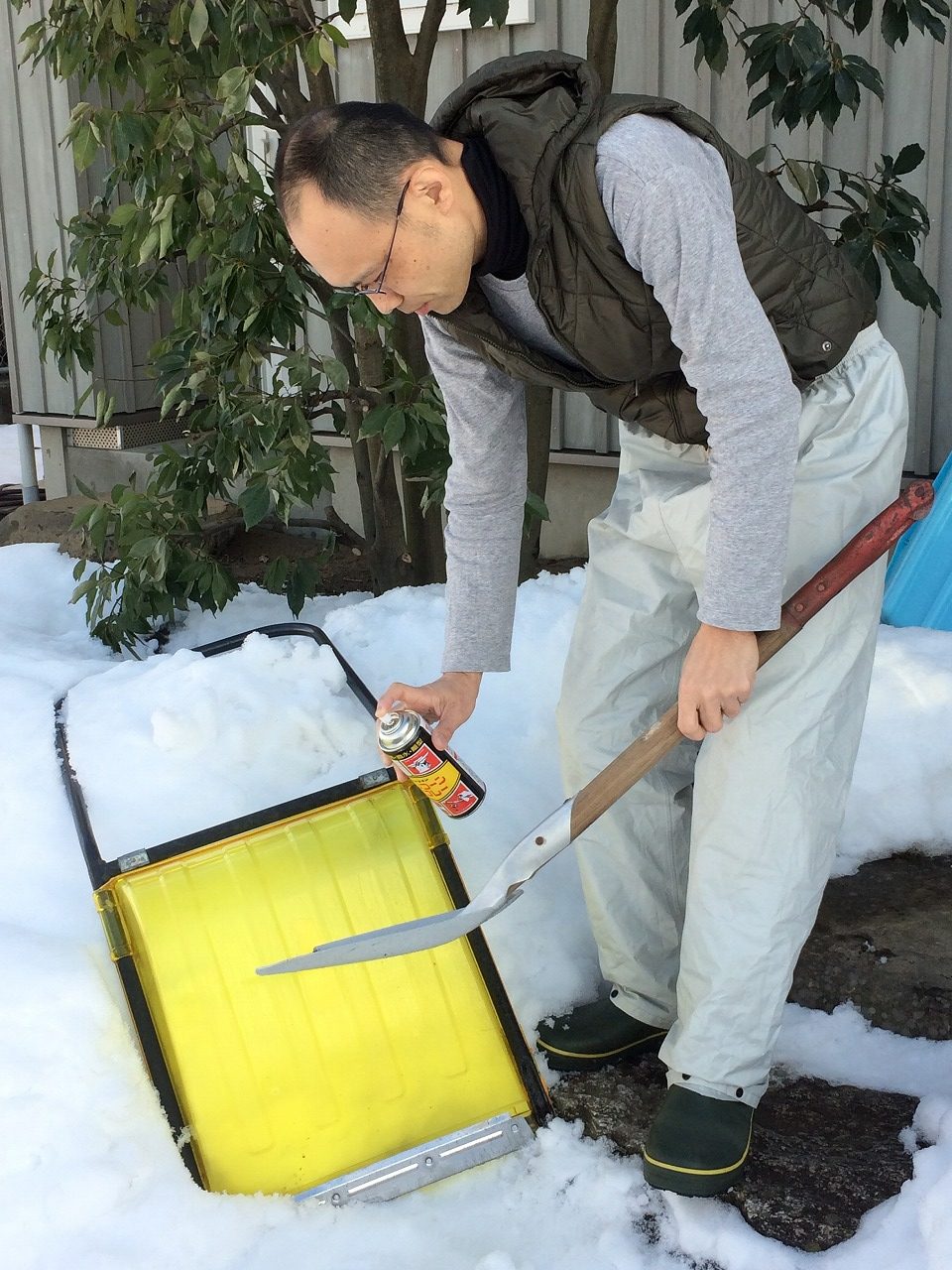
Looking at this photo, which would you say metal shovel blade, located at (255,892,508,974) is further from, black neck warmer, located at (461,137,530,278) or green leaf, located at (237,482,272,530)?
green leaf, located at (237,482,272,530)

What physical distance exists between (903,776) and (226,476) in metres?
1.64

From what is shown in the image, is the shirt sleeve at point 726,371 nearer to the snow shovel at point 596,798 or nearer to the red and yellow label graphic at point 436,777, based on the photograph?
the snow shovel at point 596,798

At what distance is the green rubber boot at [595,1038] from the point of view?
1.93m

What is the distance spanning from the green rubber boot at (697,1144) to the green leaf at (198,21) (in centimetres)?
191

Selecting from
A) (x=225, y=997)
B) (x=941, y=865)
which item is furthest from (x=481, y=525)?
(x=941, y=865)

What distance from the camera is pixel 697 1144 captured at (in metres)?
1.65

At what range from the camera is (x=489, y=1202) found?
173 cm

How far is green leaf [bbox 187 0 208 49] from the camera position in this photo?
7.31 feet

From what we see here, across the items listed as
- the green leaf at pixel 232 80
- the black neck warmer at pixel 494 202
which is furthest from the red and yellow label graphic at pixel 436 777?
the green leaf at pixel 232 80

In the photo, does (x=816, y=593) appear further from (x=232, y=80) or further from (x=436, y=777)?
(x=232, y=80)

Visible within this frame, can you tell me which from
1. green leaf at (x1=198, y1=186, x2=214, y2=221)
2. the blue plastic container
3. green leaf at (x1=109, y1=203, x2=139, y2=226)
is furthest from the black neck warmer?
the blue plastic container

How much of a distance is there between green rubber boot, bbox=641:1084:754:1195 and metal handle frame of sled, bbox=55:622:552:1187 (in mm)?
230

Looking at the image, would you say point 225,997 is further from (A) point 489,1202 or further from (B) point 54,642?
(B) point 54,642

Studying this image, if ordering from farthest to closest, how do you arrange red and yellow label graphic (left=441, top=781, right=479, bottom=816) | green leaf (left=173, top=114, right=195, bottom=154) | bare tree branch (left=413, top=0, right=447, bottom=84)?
bare tree branch (left=413, top=0, right=447, bottom=84) → green leaf (left=173, top=114, right=195, bottom=154) → red and yellow label graphic (left=441, top=781, right=479, bottom=816)
